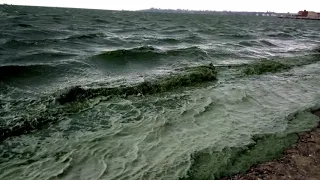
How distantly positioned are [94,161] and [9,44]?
1566cm

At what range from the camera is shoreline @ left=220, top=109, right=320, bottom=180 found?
4.73 meters

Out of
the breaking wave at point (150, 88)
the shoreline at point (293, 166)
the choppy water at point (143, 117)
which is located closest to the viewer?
the shoreline at point (293, 166)

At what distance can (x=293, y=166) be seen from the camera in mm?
5020

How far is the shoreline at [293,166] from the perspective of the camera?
15.5 feet

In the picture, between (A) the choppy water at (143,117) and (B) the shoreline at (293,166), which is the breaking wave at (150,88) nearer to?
(A) the choppy water at (143,117)

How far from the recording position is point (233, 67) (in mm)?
15117

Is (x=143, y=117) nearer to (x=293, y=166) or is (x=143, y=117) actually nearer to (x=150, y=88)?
(x=150, y=88)

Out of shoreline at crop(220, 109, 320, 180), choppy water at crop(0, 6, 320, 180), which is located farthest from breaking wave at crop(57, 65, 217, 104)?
shoreline at crop(220, 109, 320, 180)

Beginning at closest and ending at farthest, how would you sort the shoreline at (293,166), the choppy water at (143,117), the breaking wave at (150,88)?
the shoreline at (293,166) < the choppy water at (143,117) < the breaking wave at (150,88)

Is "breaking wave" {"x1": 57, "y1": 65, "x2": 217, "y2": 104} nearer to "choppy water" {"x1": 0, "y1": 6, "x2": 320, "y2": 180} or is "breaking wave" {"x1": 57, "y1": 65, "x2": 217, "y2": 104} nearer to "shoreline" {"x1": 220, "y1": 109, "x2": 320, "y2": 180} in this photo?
"choppy water" {"x1": 0, "y1": 6, "x2": 320, "y2": 180}

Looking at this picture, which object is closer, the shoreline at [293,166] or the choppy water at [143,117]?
the shoreline at [293,166]

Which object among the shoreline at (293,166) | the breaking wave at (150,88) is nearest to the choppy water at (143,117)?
the breaking wave at (150,88)

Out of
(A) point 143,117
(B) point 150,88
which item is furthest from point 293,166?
(B) point 150,88

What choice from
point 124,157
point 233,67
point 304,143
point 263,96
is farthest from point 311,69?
point 124,157
